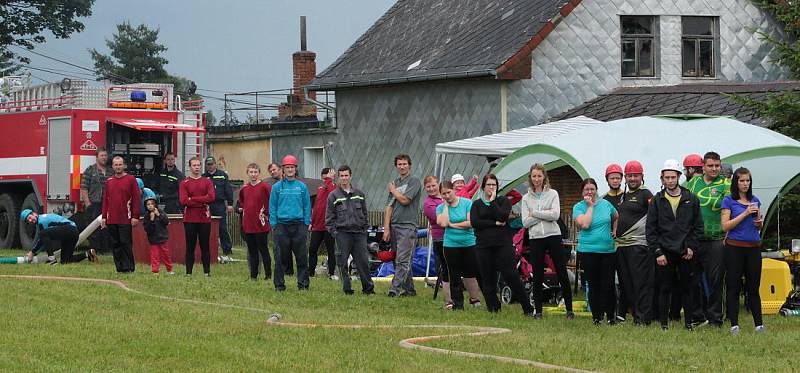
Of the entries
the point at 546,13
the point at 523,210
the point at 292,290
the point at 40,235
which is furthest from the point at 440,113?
the point at 523,210

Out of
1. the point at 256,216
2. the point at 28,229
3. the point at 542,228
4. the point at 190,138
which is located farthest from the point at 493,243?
the point at 28,229

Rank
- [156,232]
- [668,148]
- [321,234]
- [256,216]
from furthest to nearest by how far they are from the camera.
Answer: [321,234]
[156,232]
[256,216]
[668,148]

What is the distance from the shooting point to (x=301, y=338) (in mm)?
14141

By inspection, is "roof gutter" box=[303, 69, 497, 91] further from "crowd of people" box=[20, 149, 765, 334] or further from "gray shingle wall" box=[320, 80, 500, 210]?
"crowd of people" box=[20, 149, 765, 334]

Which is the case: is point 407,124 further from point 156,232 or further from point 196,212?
point 196,212

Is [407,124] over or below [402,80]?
below

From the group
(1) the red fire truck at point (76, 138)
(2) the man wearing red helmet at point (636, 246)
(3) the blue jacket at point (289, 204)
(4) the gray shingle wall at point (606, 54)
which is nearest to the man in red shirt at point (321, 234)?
(3) the blue jacket at point (289, 204)

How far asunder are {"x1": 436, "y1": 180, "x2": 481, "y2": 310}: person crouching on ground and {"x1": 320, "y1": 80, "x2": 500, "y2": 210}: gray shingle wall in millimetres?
12466

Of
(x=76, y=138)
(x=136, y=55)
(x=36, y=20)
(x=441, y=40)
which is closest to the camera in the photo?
(x=76, y=138)

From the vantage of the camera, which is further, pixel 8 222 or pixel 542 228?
pixel 8 222

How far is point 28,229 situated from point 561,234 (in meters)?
14.9

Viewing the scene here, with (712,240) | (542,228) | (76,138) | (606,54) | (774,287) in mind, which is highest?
(606,54)

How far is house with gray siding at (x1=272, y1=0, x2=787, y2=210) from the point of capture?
101 ft

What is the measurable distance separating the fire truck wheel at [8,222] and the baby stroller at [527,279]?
43.5 ft
